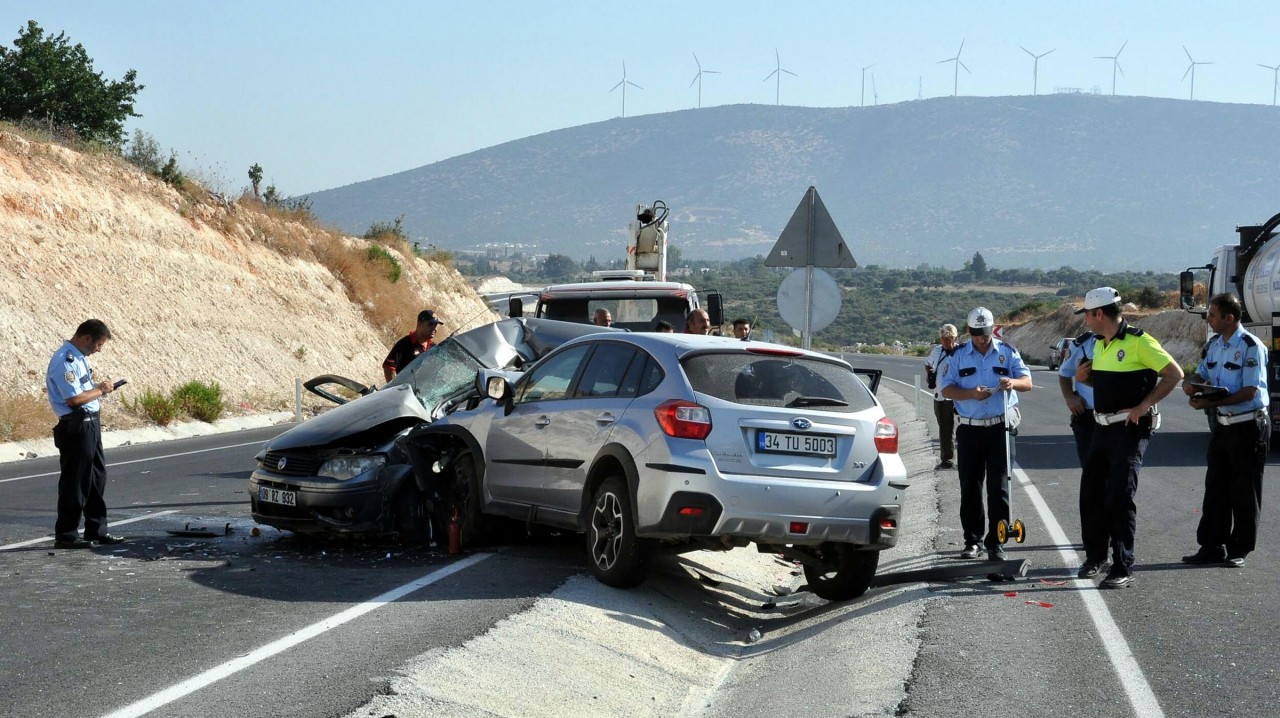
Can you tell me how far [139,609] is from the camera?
26.6ft

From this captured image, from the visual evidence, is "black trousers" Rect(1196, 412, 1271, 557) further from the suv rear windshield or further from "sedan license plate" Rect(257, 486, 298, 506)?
"sedan license plate" Rect(257, 486, 298, 506)

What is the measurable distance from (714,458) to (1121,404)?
293 centimetres

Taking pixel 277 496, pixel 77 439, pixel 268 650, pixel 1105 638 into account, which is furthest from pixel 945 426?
pixel 268 650

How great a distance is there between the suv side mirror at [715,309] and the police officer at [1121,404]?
7.51m

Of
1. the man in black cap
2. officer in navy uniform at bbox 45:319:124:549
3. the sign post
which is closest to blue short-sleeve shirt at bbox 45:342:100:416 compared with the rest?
officer in navy uniform at bbox 45:319:124:549

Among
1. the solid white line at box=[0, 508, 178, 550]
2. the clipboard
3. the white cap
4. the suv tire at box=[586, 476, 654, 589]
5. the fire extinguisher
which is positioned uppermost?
the white cap

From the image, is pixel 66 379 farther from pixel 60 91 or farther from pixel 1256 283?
pixel 60 91

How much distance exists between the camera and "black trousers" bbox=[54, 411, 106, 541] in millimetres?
10273

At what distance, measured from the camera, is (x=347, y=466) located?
10266 millimetres

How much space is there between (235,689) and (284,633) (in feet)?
3.96

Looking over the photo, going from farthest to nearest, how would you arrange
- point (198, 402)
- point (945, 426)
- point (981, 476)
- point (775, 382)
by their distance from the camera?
1. point (198, 402)
2. point (945, 426)
3. point (981, 476)
4. point (775, 382)

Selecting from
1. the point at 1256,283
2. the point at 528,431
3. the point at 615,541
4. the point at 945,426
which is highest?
the point at 1256,283

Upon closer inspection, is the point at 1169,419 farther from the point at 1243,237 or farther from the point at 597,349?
the point at 597,349

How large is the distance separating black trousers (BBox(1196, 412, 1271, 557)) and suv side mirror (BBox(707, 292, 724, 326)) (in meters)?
7.21
